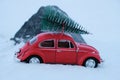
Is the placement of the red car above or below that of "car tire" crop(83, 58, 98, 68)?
above

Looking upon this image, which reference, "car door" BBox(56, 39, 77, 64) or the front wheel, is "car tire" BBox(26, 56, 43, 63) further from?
"car door" BBox(56, 39, 77, 64)

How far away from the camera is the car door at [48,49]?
12656mm

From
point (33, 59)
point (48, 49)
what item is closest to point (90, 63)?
point (48, 49)

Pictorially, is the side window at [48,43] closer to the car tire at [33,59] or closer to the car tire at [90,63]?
the car tire at [33,59]

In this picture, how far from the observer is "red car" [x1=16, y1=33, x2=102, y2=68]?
12.6 m

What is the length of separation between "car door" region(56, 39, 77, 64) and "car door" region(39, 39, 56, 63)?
192mm

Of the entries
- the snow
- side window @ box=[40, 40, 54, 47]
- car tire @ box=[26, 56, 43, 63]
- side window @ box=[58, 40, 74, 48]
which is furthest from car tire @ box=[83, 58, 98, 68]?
car tire @ box=[26, 56, 43, 63]

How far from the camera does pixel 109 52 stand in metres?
16.2

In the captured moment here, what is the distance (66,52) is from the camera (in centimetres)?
1279

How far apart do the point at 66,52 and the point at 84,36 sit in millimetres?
7347

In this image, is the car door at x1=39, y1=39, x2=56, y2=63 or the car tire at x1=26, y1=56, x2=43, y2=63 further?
the car door at x1=39, y1=39, x2=56, y2=63

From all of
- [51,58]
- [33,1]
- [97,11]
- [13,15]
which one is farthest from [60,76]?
[33,1]

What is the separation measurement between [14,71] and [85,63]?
2.96m

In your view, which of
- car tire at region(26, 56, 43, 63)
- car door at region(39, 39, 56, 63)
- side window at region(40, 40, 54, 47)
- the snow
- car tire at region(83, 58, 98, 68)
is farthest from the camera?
car tire at region(83, 58, 98, 68)
